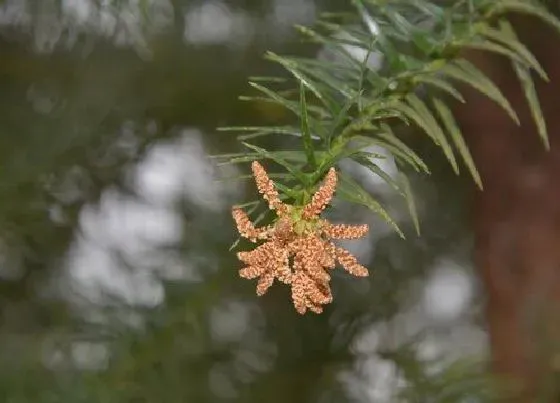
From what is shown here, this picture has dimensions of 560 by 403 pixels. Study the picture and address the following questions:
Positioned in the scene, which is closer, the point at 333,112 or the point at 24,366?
the point at 333,112

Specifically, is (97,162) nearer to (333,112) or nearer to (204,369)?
(204,369)

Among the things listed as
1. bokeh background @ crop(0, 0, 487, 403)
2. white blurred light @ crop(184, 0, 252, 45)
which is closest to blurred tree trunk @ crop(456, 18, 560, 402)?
bokeh background @ crop(0, 0, 487, 403)

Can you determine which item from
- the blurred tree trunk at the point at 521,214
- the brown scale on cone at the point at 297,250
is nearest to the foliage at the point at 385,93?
the brown scale on cone at the point at 297,250

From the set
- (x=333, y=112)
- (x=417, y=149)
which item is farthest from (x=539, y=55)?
(x=333, y=112)

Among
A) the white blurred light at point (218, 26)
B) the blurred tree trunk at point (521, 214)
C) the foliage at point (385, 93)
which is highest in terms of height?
the white blurred light at point (218, 26)

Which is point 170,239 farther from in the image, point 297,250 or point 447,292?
point 297,250

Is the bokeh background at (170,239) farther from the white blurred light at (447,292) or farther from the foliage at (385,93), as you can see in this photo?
the foliage at (385,93)

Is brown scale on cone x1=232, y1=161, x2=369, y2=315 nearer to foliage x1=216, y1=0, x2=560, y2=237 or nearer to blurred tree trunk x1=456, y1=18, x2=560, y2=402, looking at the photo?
foliage x1=216, y1=0, x2=560, y2=237
